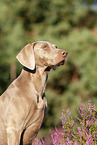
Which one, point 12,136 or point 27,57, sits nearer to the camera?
point 12,136

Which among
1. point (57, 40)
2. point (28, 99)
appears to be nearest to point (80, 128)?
point (28, 99)

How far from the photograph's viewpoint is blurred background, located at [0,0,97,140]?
1755 centimetres

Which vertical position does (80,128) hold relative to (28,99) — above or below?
below

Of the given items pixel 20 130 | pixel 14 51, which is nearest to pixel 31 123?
pixel 20 130

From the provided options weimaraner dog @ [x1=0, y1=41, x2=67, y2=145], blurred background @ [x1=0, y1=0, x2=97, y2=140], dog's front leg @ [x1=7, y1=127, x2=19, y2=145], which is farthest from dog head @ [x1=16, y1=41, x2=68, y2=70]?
blurred background @ [x1=0, y1=0, x2=97, y2=140]

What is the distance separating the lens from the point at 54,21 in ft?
68.0

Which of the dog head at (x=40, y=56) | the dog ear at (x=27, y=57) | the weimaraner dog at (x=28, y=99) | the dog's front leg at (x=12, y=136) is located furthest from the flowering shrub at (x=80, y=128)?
the dog ear at (x=27, y=57)

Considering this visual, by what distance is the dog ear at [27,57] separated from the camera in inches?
108

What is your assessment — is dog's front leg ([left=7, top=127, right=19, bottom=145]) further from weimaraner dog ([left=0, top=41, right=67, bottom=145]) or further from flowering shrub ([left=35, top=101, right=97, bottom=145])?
flowering shrub ([left=35, top=101, right=97, bottom=145])

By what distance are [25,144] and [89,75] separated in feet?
50.0

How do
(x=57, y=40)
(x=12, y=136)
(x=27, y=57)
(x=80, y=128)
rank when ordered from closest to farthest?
(x=12, y=136) → (x=27, y=57) → (x=80, y=128) → (x=57, y=40)

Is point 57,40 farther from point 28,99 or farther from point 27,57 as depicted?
point 28,99

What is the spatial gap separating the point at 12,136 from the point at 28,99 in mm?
431

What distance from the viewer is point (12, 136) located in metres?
2.54
